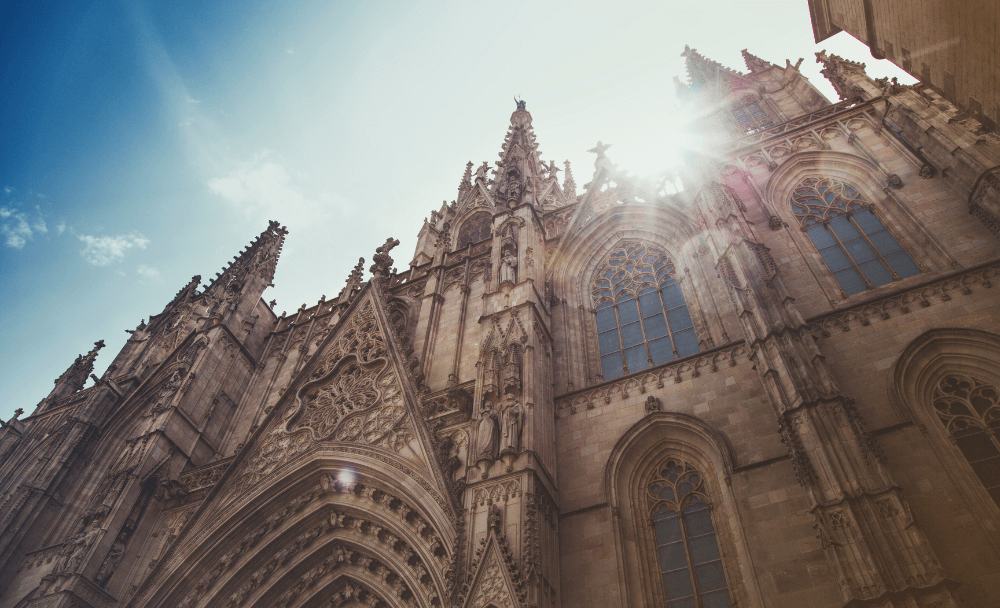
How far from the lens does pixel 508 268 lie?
1358cm

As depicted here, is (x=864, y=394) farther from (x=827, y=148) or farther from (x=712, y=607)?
(x=827, y=148)

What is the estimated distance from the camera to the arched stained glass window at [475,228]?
843 inches

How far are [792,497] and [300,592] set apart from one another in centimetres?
826

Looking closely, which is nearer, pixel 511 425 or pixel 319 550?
pixel 511 425

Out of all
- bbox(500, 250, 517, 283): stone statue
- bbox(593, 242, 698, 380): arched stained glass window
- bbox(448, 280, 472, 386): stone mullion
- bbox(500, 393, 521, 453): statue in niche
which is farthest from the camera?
bbox(500, 250, 517, 283): stone statue

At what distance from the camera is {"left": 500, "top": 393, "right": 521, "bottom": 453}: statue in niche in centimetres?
938

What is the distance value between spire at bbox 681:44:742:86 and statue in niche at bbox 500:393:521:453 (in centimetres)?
1994

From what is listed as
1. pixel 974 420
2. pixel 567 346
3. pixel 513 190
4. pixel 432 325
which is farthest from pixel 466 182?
pixel 974 420

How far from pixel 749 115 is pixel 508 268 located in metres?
13.6

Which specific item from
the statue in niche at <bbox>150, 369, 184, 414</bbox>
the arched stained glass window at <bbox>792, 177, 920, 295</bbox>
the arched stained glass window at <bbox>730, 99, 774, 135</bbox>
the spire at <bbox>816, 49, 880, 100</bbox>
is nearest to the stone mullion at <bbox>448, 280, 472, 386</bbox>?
the statue in niche at <bbox>150, 369, 184, 414</bbox>

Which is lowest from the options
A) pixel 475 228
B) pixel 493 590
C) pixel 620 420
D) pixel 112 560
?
pixel 493 590

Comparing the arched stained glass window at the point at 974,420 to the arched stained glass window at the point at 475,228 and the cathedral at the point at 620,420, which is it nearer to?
the cathedral at the point at 620,420

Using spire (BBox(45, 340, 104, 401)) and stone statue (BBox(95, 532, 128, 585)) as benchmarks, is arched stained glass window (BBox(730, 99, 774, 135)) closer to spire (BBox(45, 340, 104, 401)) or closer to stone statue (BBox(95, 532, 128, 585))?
stone statue (BBox(95, 532, 128, 585))

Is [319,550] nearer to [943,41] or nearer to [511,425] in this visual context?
[511,425]
